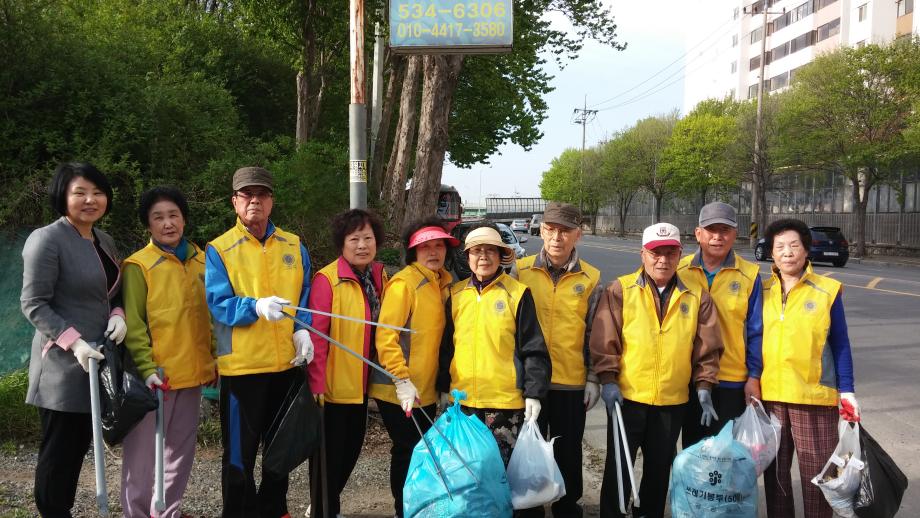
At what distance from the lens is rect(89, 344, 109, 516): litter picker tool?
9.77 feet

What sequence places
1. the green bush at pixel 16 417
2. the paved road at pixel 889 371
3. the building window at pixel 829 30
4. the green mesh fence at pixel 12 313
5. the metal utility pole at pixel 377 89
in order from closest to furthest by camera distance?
the green bush at pixel 16 417
the paved road at pixel 889 371
the green mesh fence at pixel 12 313
the metal utility pole at pixel 377 89
the building window at pixel 829 30

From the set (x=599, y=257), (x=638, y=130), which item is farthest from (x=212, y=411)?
(x=638, y=130)

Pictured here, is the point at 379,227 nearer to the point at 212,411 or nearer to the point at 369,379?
the point at 369,379

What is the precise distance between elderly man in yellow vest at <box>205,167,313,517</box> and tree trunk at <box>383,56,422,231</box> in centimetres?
604

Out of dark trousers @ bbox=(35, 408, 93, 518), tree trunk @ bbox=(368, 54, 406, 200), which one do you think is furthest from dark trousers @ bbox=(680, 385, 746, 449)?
tree trunk @ bbox=(368, 54, 406, 200)

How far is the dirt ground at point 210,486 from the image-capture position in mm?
3971

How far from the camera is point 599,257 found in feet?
81.8

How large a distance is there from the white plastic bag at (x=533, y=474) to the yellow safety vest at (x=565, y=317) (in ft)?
1.37

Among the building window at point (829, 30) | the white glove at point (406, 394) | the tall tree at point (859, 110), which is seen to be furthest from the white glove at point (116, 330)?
the building window at point (829, 30)

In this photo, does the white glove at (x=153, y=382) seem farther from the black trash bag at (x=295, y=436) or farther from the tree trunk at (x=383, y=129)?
the tree trunk at (x=383, y=129)

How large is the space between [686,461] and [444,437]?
1.16m

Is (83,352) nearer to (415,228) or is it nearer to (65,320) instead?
(65,320)

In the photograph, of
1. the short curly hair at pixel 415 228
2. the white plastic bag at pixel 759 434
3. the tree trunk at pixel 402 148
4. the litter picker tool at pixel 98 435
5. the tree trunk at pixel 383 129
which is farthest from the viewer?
the tree trunk at pixel 383 129

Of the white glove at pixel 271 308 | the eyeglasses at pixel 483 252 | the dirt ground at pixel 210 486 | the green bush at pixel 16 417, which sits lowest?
the dirt ground at pixel 210 486
